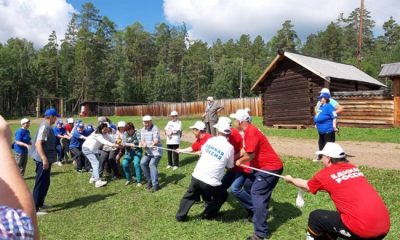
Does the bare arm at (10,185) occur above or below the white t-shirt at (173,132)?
above

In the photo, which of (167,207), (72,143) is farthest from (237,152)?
(72,143)

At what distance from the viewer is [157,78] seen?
69.4 metres

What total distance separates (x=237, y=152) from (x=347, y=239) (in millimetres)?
3442

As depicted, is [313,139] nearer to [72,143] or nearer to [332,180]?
[72,143]

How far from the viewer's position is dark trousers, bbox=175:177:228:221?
6895mm

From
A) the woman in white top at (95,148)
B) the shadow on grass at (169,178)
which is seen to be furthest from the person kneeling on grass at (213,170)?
the woman in white top at (95,148)

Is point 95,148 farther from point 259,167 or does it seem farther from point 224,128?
point 259,167

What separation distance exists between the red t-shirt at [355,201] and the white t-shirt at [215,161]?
7.72 feet

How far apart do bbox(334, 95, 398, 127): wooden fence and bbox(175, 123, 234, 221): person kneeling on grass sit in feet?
45.4

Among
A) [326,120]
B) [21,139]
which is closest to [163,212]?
[326,120]

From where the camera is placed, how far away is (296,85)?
22016 mm

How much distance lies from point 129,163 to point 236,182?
4598 millimetres

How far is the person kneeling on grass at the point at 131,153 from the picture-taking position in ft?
34.4

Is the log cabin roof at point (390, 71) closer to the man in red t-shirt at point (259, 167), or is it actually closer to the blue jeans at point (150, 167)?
the blue jeans at point (150, 167)
